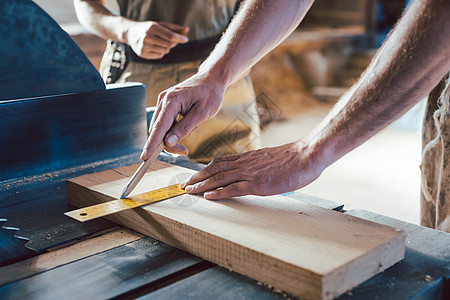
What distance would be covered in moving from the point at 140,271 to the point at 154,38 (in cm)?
131

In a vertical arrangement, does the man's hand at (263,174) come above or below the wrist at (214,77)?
below

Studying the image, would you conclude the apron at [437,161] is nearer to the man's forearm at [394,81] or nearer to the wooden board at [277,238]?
the man's forearm at [394,81]

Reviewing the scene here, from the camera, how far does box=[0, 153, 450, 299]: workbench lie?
2.88 feet

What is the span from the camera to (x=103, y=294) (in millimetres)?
873

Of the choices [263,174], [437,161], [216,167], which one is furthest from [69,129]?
[437,161]

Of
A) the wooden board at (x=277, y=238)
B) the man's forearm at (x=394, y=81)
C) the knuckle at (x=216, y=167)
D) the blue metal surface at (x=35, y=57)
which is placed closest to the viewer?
the wooden board at (x=277, y=238)

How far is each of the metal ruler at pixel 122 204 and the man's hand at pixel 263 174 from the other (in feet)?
0.18

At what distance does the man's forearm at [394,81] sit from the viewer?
0.97 metres

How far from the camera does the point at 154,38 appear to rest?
2.05 meters

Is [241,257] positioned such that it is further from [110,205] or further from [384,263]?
[110,205]

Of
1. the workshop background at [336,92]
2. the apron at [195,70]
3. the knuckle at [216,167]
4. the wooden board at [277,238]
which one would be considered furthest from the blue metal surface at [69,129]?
the workshop background at [336,92]

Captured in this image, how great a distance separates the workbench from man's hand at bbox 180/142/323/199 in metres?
0.20

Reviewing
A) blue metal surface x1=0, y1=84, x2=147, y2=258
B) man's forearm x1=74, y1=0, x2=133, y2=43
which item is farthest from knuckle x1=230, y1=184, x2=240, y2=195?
man's forearm x1=74, y1=0, x2=133, y2=43

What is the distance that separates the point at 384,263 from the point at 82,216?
643 millimetres
